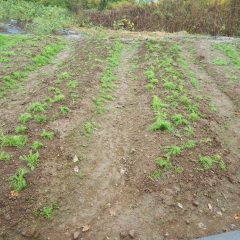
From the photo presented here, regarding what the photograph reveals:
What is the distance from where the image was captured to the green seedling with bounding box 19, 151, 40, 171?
6039mm

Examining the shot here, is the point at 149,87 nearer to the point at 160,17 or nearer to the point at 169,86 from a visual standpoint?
the point at 169,86

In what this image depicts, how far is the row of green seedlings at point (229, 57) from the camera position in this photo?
36.9 ft

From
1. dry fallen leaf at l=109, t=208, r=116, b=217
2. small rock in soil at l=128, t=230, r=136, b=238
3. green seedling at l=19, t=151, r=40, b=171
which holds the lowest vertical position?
small rock in soil at l=128, t=230, r=136, b=238

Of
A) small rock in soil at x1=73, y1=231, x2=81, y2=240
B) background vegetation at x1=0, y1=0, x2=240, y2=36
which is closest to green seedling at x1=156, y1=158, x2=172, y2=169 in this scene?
small rock in soil at x1=73, y1=231, x2=81, y2=240

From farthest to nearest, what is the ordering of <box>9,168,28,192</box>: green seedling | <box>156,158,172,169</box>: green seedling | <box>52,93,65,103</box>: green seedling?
<box>52,93,65,103</box>: green seedling < <box>156,158,172,169</box>: green seedling < <box>9,168,28,192</box>: green seedling

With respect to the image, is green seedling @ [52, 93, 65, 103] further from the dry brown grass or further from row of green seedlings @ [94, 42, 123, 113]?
the dry brown grass

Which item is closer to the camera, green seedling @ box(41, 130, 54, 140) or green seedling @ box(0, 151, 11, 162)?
green seedling @ box(0, 151, 11, 162)

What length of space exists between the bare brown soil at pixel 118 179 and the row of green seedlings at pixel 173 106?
17 centimetres

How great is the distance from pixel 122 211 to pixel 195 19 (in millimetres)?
16345

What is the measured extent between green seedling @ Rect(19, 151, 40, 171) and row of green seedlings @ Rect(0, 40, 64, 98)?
3.10 metres

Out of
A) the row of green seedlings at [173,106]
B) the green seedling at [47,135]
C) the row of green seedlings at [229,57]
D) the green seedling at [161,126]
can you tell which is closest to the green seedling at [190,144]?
the row of green seedlings at [173,106]

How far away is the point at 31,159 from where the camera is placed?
614 centimetres

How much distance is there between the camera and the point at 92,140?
7.04m

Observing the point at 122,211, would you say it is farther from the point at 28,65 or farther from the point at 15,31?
the point at 15,31
